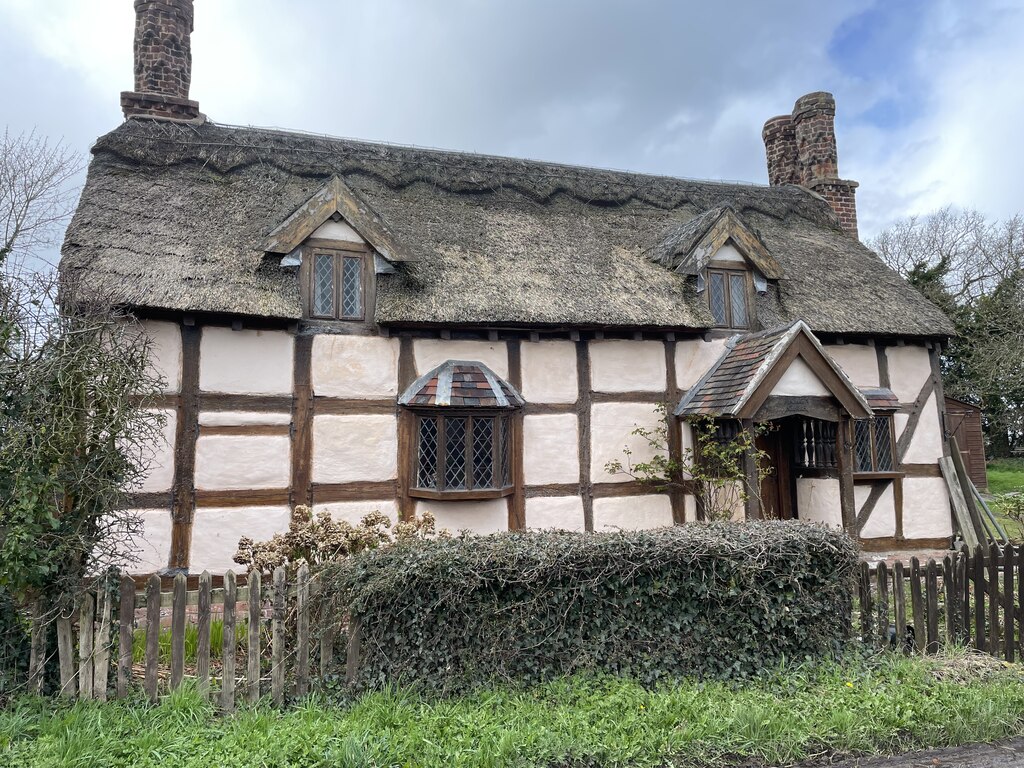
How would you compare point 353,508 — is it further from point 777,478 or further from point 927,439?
point 927,439

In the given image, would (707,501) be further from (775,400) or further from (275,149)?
(275,149)

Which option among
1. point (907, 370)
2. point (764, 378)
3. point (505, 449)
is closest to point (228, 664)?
point (505, 449)

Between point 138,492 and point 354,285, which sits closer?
point 138,492

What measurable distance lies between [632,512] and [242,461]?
5403mm

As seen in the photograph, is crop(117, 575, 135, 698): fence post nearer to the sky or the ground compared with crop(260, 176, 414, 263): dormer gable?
nearer to the ground

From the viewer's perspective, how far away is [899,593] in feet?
19.1

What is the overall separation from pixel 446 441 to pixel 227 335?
3095mm

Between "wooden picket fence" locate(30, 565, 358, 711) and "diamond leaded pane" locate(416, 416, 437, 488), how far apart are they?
3.54 metres

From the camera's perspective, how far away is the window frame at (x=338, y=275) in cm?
847

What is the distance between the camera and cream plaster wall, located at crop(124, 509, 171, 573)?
7473 mm

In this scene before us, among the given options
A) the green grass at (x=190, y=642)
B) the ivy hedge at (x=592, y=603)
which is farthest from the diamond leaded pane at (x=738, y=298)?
the green grass at (x=190, y=642)

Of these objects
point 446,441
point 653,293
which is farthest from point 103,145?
point 653,293

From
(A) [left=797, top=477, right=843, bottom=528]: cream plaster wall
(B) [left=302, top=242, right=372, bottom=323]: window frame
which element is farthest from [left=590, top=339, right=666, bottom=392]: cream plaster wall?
(B) [left=302, top=242, right=372, bottom=323]: window frame

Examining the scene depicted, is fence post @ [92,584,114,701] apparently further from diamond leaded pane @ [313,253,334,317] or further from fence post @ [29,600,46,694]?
diamond leaded pane @ [313,253,334,317]
